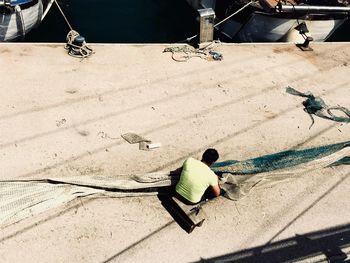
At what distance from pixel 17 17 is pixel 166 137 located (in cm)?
786

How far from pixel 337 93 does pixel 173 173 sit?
7.11 m

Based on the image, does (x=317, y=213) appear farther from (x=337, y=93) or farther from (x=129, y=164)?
(x=337, y=93)

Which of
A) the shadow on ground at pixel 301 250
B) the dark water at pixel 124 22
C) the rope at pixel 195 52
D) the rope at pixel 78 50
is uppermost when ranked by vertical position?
the rope at pixel 78 50

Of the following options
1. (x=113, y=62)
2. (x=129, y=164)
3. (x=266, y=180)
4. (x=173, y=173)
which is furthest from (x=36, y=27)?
(x=266, y=180)

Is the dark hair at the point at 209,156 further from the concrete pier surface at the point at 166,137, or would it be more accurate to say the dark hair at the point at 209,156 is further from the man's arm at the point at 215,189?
the concrete pier surface at the point at 166,137

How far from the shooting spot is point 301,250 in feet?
26.1

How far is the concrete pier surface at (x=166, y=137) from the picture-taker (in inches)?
306

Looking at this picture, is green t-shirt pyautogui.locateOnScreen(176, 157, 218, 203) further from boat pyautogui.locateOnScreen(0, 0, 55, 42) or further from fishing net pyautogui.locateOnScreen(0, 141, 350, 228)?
boat pyautogui.locateOnScreen(0, 0, 55, 42)

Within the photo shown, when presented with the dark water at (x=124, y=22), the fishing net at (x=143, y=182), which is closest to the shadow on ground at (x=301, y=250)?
the fishing net at (x=143, y=182)

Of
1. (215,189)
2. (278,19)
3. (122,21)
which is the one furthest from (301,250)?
(122,21)

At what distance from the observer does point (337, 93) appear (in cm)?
1273

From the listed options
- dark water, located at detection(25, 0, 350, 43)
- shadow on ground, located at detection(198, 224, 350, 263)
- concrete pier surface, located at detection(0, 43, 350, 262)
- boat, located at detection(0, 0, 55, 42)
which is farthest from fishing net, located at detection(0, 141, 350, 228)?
dark water, located at detection(25, 0, 350, 43)

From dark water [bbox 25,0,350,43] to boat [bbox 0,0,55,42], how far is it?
137 cm

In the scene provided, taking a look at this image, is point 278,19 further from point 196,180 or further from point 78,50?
point 196,180
